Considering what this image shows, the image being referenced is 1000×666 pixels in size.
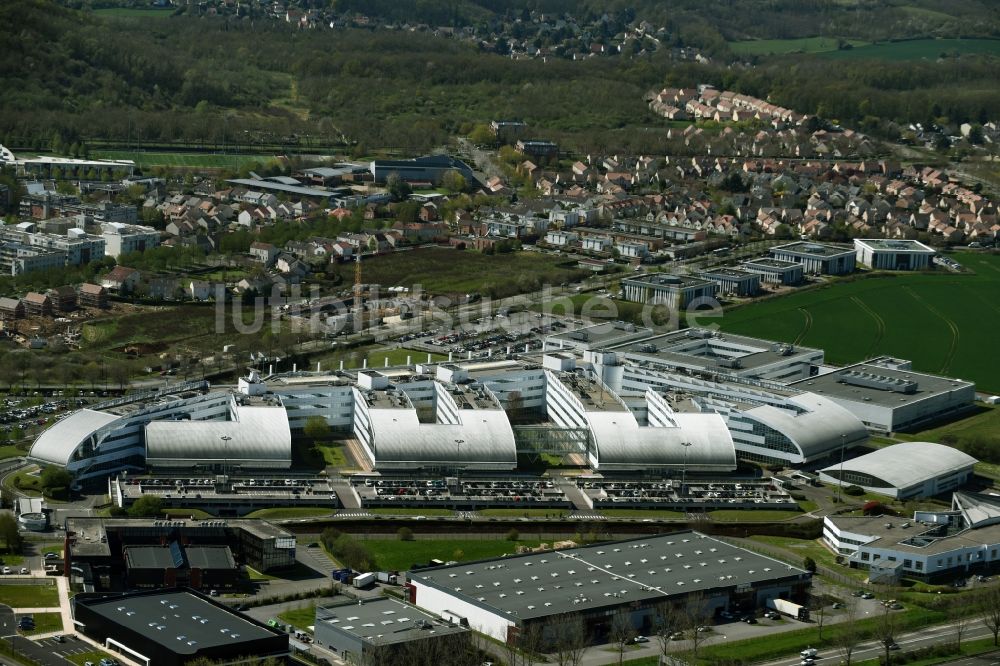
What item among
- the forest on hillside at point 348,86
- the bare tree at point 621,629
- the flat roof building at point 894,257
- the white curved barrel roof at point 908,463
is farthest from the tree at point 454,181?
the bare tree at point 621,629

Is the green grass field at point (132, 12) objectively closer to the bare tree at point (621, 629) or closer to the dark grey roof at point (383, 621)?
the dark grey roof at point (383, 621)

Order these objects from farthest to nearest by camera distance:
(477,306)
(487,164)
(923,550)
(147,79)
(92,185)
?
(147,79) < (487,164) < (92,185) < (477,306) < (923,550)

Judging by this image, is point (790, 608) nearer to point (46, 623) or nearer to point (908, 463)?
point (908, 463)

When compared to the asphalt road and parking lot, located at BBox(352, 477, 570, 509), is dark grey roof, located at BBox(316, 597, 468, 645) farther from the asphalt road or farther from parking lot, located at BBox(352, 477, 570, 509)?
parking lot, located at BBox(352, 477, 570, 509)

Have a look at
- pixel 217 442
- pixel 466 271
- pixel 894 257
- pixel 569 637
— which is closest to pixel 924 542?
pixel 569 637

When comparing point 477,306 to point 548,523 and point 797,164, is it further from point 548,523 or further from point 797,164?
point 797,164

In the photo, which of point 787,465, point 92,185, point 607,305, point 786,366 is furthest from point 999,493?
point 92,185

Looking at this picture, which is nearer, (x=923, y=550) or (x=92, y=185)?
(x=923, y=550)

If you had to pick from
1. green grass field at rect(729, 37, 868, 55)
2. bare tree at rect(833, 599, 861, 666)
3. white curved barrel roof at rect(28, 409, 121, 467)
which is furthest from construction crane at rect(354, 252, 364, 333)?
green grass field at rect(729, 37, 868, 55)
